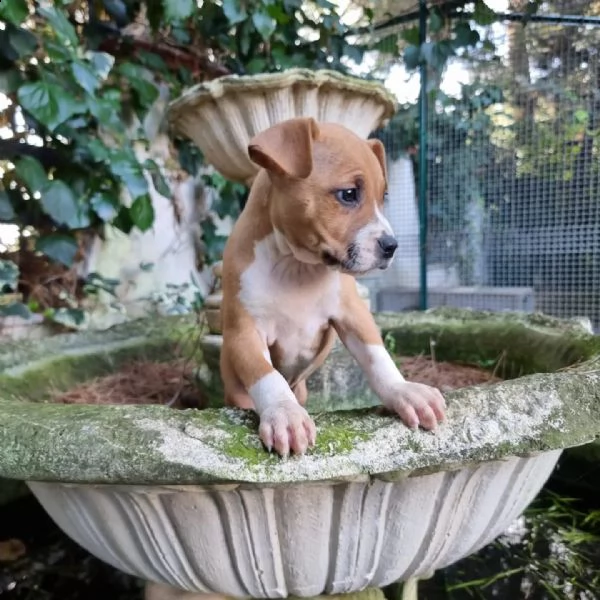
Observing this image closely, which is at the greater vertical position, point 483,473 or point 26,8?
point 26,8

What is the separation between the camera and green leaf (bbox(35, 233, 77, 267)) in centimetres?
177

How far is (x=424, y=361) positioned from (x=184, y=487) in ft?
3.17

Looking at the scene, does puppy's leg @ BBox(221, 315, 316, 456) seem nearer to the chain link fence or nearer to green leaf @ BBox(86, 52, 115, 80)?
green leaf @ BBox(86, 52, 115, 80)

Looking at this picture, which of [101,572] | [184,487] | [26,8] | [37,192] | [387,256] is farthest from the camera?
[37,192]

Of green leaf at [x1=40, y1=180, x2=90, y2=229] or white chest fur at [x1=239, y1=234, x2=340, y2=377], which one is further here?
green leaf at [x1=40, y1=180, x2=90, y2=229]

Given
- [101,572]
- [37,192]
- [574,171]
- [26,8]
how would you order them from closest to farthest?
[101,572]
[26,8]
[37,192]
[574,171]

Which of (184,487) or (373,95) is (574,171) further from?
(184,487)

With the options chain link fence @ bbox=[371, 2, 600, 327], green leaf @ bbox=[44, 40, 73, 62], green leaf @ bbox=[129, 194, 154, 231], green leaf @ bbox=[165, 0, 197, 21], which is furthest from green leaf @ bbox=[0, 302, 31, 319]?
chain link fence @ bbox=[371, 2, 600, 327]

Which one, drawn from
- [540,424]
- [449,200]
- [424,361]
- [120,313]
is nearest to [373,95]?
[424,361]

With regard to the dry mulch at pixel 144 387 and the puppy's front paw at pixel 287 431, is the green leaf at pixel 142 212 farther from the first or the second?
the puppy's front paw at pixel 287 431

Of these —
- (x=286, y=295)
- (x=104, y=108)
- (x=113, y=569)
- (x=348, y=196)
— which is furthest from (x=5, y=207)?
(x=348, y=196)

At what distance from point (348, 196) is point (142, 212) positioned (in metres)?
1.30

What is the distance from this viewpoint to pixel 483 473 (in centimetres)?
72

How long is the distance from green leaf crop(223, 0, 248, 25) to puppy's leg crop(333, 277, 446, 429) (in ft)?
4.41
